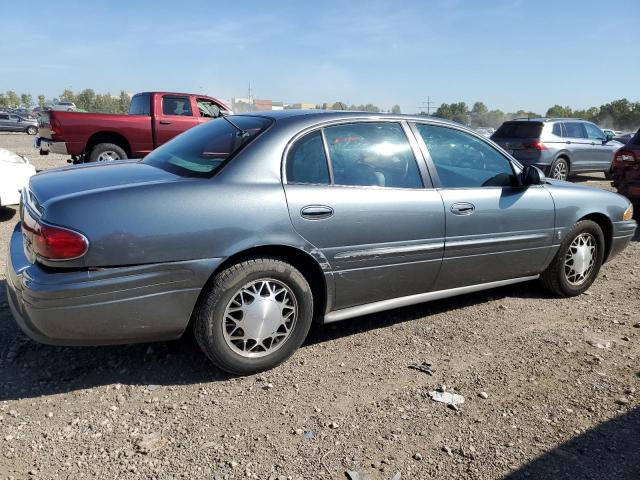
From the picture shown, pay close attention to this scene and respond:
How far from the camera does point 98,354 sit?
336 centimetres

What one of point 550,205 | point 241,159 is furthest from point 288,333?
point 550,205

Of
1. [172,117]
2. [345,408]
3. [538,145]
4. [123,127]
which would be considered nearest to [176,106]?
[172,117]

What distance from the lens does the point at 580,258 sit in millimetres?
4594

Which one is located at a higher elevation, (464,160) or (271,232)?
(464,160)

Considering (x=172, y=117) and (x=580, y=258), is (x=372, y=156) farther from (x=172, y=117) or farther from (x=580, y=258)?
(x=172, y=117)

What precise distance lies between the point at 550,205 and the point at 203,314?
288 centimetres

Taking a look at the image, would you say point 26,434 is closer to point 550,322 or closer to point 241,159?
point 241,159

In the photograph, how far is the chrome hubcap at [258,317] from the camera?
3.06 m

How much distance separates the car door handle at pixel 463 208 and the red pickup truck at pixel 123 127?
790 centimetres

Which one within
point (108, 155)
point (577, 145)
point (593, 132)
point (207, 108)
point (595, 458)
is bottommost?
point (595, 458)

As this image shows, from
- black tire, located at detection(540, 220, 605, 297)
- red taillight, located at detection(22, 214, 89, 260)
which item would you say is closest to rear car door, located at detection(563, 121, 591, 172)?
black tire, located at detection(540, 220, 605, 297)

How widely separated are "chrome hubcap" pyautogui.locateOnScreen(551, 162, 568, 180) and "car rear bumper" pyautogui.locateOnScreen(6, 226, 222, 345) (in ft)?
37.2

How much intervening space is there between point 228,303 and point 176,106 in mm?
9360

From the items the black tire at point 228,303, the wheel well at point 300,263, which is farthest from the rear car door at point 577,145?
the black tire at point 228,303
